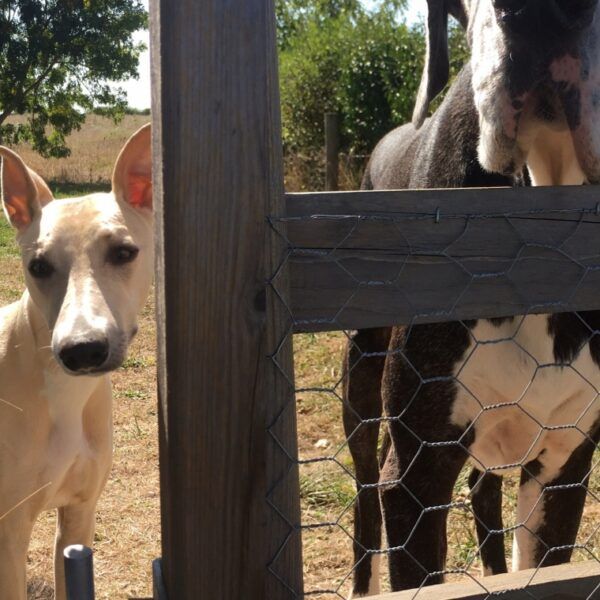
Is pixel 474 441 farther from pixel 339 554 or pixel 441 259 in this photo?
pixel 339 554

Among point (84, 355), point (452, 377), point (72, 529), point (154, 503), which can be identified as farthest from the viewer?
point (154, 503)

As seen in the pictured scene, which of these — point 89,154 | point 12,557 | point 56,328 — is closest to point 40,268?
point 56,328

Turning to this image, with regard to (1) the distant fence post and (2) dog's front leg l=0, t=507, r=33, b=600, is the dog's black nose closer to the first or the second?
(2) dog's front leg l=0, t=507, r=33, b=600

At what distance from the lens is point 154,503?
4.29 metres

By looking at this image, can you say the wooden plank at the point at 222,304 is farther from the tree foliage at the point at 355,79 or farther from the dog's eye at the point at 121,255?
the tree foliage at the point at 355,79

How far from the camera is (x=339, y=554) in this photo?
387 cm

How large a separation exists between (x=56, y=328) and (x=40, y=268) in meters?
0.35

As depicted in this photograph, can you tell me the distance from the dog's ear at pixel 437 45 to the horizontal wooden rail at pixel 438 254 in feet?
3.82

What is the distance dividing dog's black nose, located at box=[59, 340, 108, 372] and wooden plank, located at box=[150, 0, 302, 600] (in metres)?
0.90

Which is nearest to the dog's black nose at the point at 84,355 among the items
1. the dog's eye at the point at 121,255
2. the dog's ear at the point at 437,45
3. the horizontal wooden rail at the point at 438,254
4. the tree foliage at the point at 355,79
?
the dog's eye at the point at 121,255

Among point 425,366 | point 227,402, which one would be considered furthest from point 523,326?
point 227,402

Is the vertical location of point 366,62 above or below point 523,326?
above

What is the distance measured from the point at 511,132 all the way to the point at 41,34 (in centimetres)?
1991

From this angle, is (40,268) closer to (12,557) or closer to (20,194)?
(20,194)
